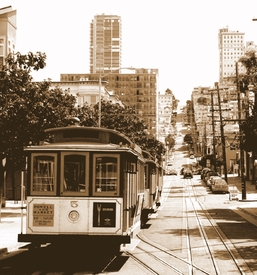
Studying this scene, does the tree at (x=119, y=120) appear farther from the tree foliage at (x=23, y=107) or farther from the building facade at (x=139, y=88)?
the building facade at (x=139, y=88)

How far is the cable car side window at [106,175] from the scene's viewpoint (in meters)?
15.6

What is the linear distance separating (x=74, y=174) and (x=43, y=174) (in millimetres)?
725

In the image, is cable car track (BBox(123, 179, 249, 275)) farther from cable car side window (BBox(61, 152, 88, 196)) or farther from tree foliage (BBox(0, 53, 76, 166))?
tree foliage (BBox(0, 53, 76, 166))

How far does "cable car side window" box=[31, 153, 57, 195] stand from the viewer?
15688 millimetres

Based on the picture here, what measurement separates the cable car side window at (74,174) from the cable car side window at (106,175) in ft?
0.83

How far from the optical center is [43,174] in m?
15.8

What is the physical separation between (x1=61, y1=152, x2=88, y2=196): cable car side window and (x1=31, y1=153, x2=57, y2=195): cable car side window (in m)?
0.23

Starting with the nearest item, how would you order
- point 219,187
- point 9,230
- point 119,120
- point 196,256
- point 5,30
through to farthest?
1. point 196,256
2. point 9,230
3. point 5,30
4. point 119,120
5. point 219,187

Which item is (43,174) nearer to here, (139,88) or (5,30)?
(5,30)

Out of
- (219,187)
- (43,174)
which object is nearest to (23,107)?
(43,174)

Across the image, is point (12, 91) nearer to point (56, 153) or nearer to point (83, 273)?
point (56, 153)

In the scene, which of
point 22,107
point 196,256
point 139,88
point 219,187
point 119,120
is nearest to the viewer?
point 196,256

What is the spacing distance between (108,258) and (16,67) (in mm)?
12703

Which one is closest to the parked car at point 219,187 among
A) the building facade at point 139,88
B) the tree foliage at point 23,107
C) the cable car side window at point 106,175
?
the tree foliage at point 23,107
